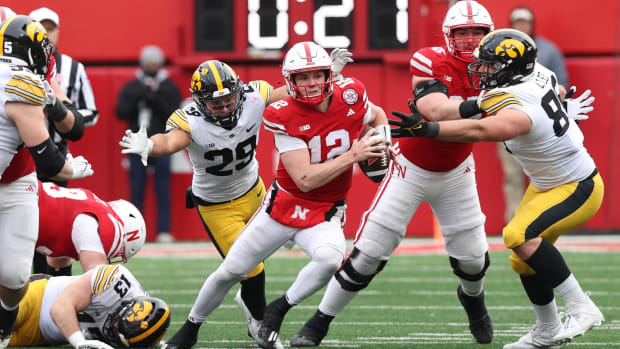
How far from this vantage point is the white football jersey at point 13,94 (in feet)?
15.3

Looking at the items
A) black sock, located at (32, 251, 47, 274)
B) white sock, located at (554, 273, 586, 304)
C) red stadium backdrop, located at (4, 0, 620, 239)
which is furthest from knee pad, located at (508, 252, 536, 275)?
red stadium backdrop, located at (4, 0, 620, 239)

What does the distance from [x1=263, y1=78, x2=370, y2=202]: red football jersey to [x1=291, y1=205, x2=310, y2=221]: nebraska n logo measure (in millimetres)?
59

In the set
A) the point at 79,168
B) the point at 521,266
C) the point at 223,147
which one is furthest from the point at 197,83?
the point at 521,266

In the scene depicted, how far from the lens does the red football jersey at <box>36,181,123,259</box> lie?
5.54m

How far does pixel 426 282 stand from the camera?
26.0ft

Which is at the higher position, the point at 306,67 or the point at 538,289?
the point at 306,67

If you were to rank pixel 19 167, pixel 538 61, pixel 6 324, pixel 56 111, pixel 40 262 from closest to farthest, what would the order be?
pixel 19 167 → pixel 6 324 → pixel 56 111 → pixel 40 262 → pixel 538 61

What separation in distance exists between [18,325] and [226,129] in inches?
56.0

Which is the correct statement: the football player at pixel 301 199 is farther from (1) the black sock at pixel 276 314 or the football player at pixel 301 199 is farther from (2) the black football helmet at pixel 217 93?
(2) the black football helmet at pixel 217 93

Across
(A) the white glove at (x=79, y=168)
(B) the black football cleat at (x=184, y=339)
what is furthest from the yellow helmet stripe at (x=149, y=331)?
(A) the white glove at (x=79, y=168)

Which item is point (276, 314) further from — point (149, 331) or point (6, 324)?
point (6, 324)

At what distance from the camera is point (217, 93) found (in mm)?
5320

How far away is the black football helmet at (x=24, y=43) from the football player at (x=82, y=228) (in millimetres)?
968

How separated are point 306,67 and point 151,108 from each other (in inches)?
221
